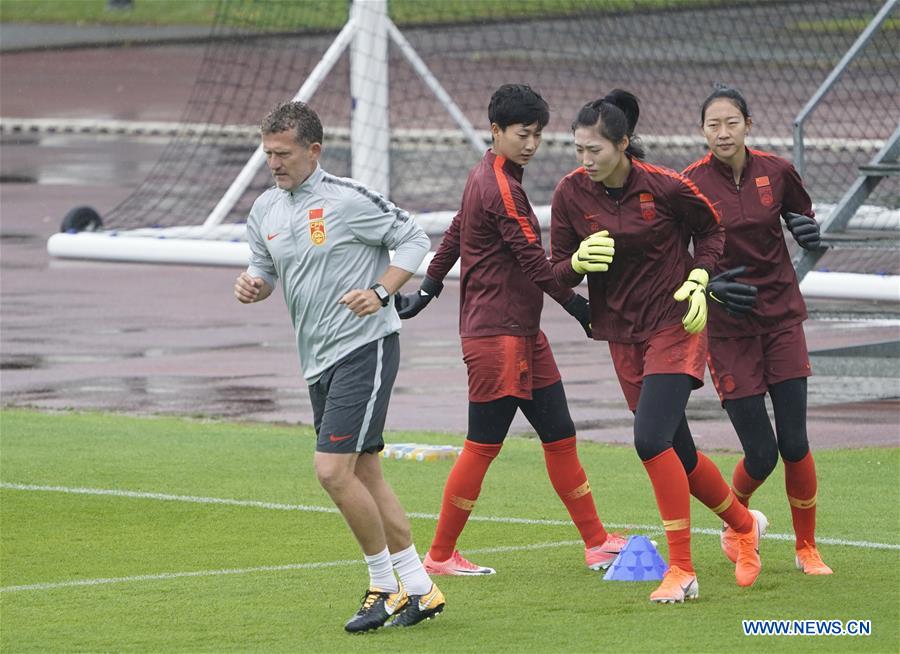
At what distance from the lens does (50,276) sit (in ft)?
65.8

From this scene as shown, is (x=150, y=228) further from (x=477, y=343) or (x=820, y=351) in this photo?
(x=477, y=343)

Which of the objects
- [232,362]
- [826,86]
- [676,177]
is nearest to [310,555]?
[676,177]

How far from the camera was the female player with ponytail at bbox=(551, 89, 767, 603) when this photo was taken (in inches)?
299

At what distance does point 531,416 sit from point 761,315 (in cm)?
107

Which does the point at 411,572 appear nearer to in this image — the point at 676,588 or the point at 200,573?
the point at 676,588

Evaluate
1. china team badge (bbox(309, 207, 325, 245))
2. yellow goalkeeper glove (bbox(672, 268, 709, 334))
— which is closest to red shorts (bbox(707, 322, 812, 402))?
yellow goalkeeper glove (bbox(672, 268, 709, 334))

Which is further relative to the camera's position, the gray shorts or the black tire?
the black tire

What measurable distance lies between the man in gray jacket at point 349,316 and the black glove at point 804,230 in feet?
5.49

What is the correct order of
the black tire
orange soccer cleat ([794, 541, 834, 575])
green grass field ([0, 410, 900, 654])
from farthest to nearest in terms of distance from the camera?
1. the black tire
2. orange soccer cleat ([794, 541, 834, 575])
3. green grass field ([0, 410, 900, 654])

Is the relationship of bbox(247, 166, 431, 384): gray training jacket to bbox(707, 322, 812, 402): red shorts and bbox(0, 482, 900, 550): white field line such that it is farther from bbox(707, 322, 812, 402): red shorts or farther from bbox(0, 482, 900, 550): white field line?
bbox(0, 482, 900, 550): white field line

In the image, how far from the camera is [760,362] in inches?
320

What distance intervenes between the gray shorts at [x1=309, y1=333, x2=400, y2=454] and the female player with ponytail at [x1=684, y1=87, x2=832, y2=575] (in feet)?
5.20

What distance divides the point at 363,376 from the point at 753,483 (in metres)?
2.02

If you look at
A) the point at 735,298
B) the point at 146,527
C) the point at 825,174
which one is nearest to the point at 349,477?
the point at 735,298
